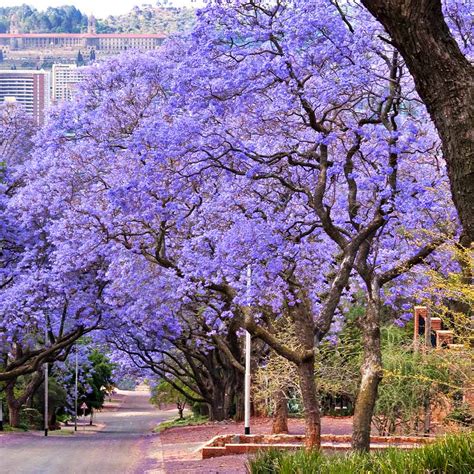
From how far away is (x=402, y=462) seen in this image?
1059cm

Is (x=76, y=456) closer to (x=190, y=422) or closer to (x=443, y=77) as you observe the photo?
(x=190, y=422)

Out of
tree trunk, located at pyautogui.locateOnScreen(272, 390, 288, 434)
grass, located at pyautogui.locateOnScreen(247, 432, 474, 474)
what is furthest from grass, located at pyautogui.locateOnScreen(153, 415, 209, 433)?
grass, located at pyautogui.locateOnScreen(247, 432, 474, 474)

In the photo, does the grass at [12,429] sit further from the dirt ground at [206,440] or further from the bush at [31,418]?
the dirt ground at [206,440]

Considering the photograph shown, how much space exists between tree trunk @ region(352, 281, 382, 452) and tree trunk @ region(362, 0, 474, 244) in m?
9.78

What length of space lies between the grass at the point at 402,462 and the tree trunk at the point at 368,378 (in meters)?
4.61

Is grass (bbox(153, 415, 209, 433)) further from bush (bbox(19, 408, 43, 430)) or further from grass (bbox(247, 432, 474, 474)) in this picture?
grass (bbox(247, 432, 474, 474))

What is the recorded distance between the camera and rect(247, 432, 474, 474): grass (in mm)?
10391

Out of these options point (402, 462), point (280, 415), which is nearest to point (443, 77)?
point (402, 462)

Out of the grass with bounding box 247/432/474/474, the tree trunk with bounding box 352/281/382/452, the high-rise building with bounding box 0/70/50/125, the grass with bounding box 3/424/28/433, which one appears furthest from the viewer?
the high-rise building with bounding box 0/70/50/125

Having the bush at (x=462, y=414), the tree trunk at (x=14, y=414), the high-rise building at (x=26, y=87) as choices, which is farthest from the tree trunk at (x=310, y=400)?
the high-rise building at (x=26, y=87)

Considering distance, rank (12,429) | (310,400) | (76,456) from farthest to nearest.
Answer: (12,429) → (76,456) → (310,400)

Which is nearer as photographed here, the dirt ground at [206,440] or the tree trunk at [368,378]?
the tree trunk at [368,378]

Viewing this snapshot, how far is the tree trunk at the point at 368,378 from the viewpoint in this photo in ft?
55.6

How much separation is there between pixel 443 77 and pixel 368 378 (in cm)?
1021
